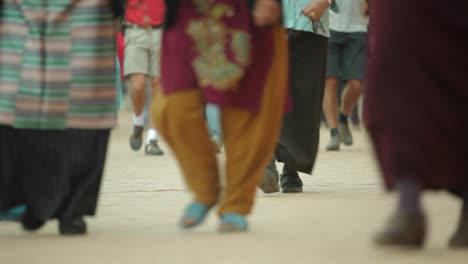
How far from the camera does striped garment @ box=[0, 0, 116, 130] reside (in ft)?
20.9

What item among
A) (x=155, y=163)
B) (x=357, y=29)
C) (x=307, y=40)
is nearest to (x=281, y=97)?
(x=307, y=40)

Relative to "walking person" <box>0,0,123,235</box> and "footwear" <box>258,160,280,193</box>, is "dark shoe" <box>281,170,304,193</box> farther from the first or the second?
"walking person" <box>0,0,123,235</box>

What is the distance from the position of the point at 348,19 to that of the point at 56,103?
24.3ft

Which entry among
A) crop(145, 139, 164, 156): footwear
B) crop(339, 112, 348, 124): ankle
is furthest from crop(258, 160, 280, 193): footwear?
crop(339, 112, 348, 124): ankle

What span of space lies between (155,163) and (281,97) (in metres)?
6.03

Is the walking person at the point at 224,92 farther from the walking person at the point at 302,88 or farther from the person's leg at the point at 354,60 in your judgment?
the person's leg at the point at 354,60

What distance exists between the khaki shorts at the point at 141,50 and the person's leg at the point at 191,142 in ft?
20.5

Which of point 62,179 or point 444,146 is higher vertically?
point 444,146

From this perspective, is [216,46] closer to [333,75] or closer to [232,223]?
[232,223]

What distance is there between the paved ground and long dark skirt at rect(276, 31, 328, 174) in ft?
0.91

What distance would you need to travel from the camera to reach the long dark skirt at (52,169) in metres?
6.42

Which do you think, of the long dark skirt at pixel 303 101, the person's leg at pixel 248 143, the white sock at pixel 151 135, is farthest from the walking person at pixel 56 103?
the white sock at pixel 151 135

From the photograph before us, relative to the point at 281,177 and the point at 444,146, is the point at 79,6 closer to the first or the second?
the point at 444,146

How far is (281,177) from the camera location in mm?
9016
